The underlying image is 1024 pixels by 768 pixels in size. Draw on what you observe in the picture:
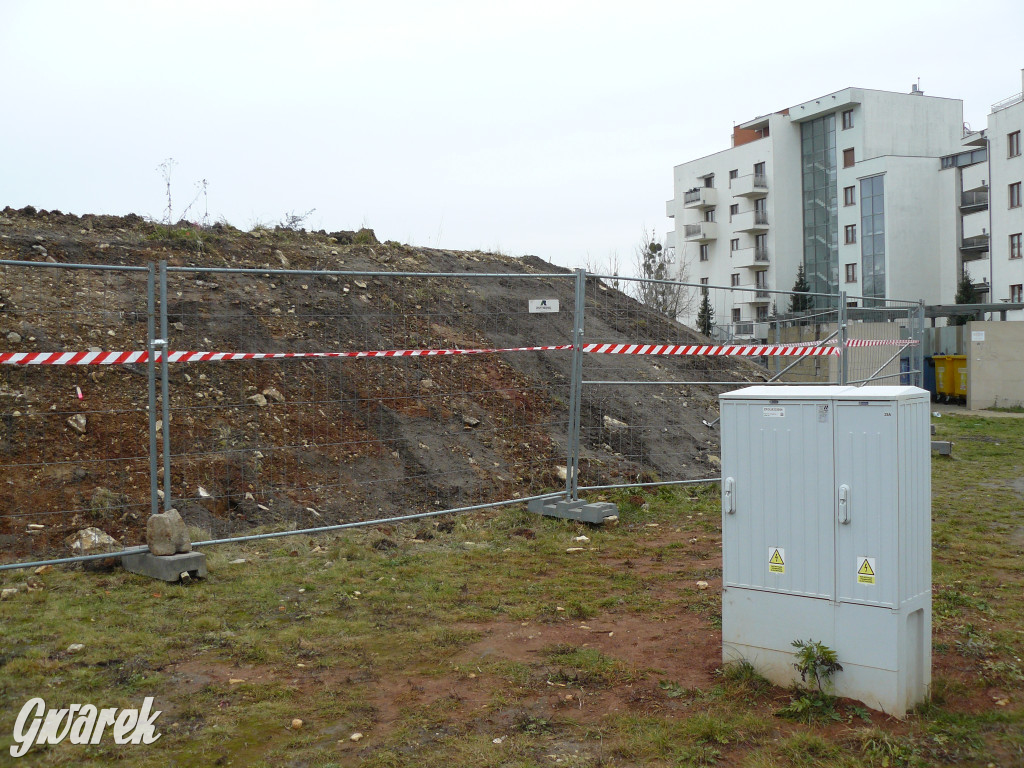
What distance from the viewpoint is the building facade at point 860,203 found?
3912 centimetres

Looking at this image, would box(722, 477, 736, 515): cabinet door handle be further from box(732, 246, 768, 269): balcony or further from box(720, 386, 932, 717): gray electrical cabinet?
box(732, 246, 768, 269): balcony

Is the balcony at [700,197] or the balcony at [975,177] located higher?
the balcony at [700,197]

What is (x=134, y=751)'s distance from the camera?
11.8 ft

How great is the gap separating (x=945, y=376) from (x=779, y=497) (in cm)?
2487

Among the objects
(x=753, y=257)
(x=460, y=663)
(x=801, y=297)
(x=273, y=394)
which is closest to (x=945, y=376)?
(x=273, y=394)

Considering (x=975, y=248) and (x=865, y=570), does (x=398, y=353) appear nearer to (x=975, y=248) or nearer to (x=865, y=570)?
(x=865, y=570)

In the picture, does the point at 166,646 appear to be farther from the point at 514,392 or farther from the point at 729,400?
the point at 514,392

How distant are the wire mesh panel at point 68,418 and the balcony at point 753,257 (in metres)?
47.4

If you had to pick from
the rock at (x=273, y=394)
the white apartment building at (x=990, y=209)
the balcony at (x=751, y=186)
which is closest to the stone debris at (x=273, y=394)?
the rock at (x=273, y=394)

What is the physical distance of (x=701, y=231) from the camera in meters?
56.4

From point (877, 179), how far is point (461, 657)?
46.7 meters

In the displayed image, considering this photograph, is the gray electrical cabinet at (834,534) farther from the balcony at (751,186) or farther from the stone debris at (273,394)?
the balcony at (751,186)

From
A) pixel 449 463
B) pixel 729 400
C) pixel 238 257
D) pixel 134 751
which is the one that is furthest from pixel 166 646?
pixel 238 257

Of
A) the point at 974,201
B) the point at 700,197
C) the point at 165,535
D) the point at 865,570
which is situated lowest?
the point at 165,535
